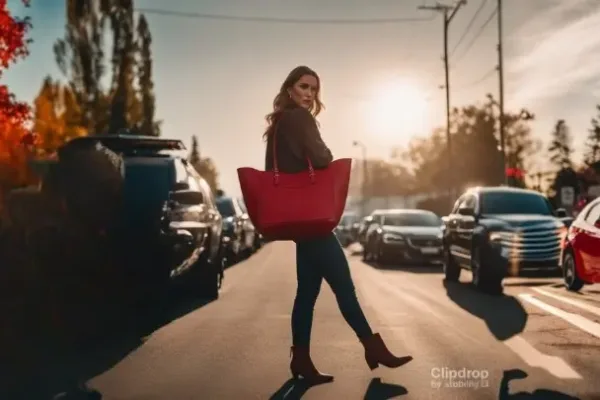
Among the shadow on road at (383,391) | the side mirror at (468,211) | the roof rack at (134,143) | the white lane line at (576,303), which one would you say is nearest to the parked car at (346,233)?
the side mirror at (468,211)

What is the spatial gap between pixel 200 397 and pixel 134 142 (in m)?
5.57

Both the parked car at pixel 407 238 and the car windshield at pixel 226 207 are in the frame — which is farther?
the car windshield at pixel 226 207

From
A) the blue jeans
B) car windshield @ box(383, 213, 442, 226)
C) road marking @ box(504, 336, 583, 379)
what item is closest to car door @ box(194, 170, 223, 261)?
road marking @ box(504, 336, 583, 379)

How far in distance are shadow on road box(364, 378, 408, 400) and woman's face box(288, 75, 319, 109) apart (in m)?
1.83

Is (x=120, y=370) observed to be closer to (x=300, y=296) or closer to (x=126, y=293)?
(x=300, y=296)

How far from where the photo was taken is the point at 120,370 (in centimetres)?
641

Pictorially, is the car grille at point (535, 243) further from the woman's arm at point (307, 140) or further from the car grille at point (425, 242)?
the woman's arm at point (307, 140)

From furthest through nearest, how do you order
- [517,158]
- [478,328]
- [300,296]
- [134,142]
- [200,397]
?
[517,158] < [134,142] < [478,328] < [300,296] < [200,397]

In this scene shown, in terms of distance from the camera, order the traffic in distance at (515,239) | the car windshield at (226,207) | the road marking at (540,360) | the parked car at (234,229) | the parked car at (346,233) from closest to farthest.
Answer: the road marking at (540,360)
the traffic in distance at (515,239)
the parked car at (234,229)
the car windshield at (226,207)
the parked car at (346,233)

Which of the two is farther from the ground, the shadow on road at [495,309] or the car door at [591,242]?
the car door at [591,242]

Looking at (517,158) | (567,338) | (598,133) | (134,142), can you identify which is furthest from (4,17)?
(598,133)

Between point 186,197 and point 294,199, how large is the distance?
4.38m

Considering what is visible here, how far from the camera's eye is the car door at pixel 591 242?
12133mm

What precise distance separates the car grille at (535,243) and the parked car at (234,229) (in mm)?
8250
